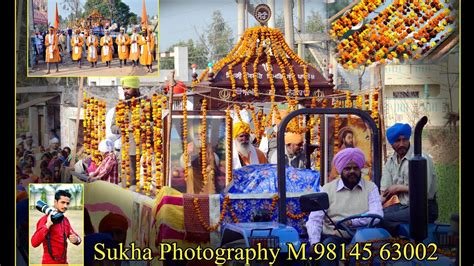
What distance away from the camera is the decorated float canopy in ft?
19.6

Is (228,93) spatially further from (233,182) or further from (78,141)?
(78,141)

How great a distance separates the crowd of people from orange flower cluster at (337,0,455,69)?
1.37m

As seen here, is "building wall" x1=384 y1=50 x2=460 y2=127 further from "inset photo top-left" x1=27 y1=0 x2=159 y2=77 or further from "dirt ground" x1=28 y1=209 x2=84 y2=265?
"dirt ground" x1=28 y1=209 x2=84 y2=265

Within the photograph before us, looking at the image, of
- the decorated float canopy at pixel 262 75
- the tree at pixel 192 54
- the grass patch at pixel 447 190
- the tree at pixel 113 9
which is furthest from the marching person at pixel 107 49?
the grass patch at pixel 447 190

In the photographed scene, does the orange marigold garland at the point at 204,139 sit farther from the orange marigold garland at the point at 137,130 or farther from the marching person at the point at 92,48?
the marching person at the point at 92,48

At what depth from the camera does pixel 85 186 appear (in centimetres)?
593

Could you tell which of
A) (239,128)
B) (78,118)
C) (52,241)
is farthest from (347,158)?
(52,241)

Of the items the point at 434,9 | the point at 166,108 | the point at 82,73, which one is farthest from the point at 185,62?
the point at 434,9

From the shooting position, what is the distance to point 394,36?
20.1ft

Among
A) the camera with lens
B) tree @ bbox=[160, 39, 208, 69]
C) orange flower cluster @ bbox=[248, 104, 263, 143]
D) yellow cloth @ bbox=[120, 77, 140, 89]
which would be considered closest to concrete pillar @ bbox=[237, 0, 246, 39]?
tree @ bbox=[160, 39, 208, 69]

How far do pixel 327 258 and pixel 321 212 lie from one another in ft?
1.03

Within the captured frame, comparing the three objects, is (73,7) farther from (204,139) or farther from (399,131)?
(399,131)

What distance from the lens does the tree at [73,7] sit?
5.91 m

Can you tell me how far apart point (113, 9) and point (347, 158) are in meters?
1.87
